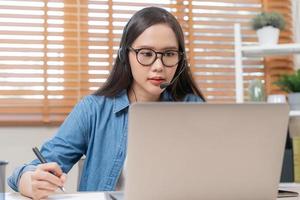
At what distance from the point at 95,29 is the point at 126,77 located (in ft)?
2.60

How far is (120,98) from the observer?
4.35 ft

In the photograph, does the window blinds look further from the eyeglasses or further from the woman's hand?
the woman's hand

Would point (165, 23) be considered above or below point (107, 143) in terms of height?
above

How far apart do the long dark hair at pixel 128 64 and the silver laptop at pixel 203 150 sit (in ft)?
2.19

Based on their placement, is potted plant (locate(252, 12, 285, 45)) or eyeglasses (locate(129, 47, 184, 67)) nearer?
eyeglasses (locate(129, 47, 184, 67))

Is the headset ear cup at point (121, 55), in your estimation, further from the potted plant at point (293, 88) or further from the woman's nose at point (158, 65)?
the potted plant at point (293, 88)

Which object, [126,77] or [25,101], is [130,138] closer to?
[126,77]

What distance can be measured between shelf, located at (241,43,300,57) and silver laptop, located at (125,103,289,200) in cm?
142

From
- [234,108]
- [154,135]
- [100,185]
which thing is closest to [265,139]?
[234,108]

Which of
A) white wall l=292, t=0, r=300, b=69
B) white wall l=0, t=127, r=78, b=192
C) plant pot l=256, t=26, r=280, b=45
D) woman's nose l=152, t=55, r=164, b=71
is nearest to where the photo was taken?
woman's nose l=152, t=55, r=164, b=71

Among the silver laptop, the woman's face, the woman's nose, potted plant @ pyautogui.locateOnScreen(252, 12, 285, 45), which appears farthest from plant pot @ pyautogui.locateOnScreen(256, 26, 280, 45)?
the silver laptop

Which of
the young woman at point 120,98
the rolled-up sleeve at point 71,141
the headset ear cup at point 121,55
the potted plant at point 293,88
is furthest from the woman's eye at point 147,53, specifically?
the potted plant at point 293,88

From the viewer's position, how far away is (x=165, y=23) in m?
1.27

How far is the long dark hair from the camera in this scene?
1260 mm
